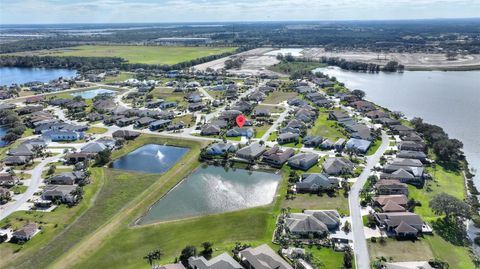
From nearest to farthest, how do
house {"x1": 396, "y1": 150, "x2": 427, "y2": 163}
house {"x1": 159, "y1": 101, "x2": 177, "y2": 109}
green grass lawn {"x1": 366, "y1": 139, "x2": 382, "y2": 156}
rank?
house {"x1": 396, "y1": 150, "x2": 427, "y2": 163}
green grass lawn {"x1": 366, "y1": 139, "x2": 382, "y2": 156}
house {"x1": 159, "y1": 101, "x2": 177, "y2": 109}

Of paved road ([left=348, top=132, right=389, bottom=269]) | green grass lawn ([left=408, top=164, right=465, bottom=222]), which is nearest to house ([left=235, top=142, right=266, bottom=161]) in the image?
paved road ([left=348, top=132, right=389, bottom=269])

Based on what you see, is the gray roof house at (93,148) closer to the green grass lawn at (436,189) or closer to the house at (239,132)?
the house at (239,132)

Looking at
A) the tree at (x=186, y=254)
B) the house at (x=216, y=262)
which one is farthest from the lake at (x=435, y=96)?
the tree at (x=186, y=254)

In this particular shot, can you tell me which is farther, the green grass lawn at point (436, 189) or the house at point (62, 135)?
the house at point (62, 135)

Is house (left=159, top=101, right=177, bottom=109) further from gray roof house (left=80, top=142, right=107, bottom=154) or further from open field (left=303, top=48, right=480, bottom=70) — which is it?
open field (left=303, top=48, right=480, bottom=70)

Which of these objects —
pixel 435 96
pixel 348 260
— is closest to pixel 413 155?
pixel 348 260

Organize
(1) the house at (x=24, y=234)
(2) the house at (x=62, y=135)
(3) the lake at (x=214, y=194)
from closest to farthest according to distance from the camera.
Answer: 1. (1) the house at (x=24, y=234)
2. (3) the lake at (x=214, y=194)
3. (2) the house at (x=62, y=135)
